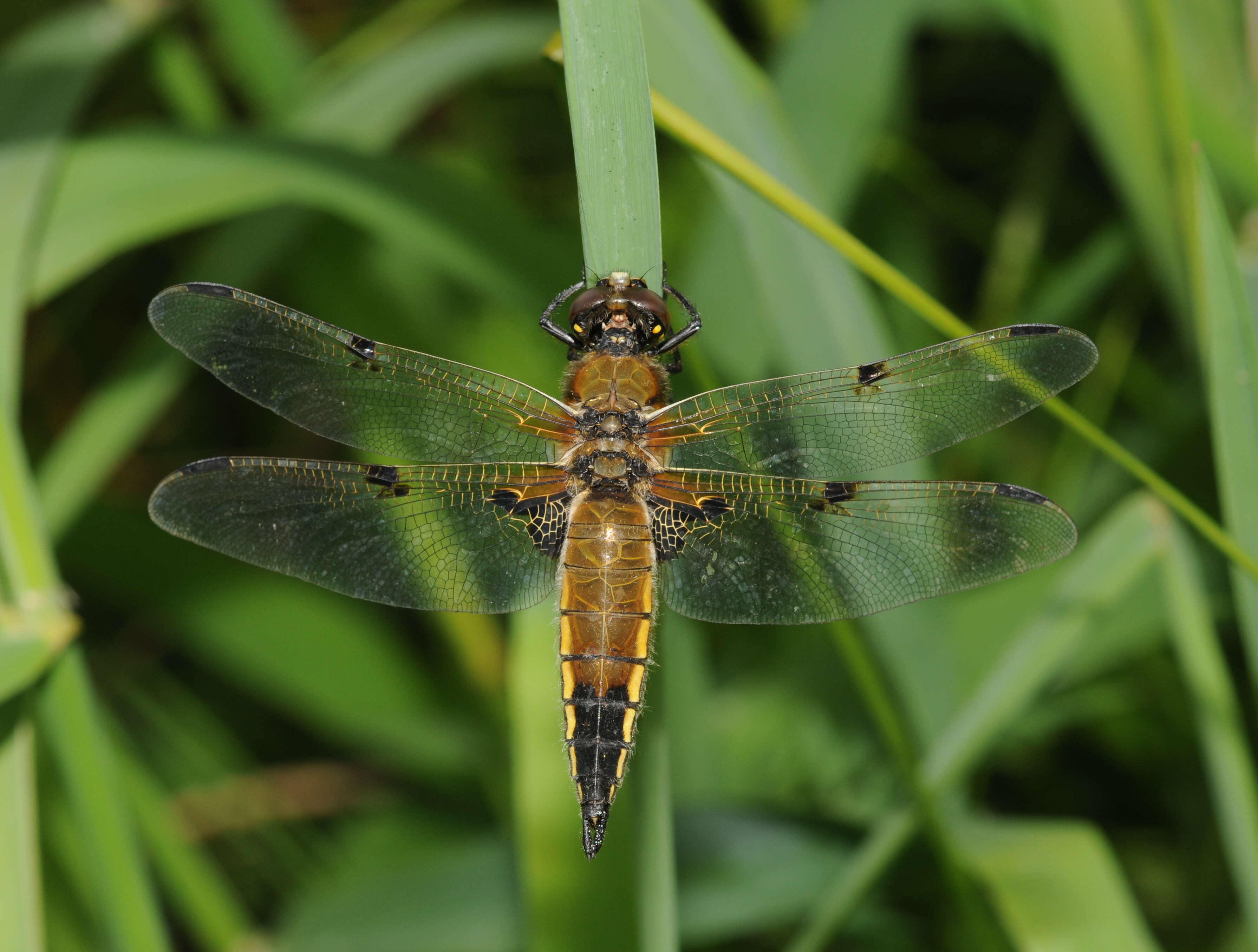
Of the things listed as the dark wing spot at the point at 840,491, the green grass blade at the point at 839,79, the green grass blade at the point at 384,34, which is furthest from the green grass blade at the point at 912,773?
the green grass blade at the point at 384,34

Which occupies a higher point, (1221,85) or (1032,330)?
(1221,85)

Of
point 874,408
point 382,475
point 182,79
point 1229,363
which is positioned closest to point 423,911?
point 382,475

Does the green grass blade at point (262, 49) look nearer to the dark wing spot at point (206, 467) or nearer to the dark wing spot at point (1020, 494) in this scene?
the dark wing spot at point (206, 467)

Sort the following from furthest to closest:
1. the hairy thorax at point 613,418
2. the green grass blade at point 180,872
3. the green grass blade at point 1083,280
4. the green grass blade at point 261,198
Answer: the green grass blade at point 1083,280 → the green grass blade at point 180,872 → the green grass blade at point 261,198 → the hairy thorax at point 613,418

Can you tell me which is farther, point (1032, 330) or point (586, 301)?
point (586, 301)

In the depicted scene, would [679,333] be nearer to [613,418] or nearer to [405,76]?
[613,418]

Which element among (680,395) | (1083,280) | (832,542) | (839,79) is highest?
(839,79)

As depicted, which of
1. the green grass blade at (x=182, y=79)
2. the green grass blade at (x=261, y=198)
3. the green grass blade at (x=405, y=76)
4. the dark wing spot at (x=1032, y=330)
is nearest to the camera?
the dark wing spot at (x=1032, y=330)
